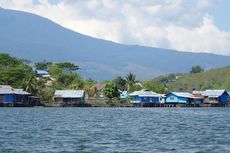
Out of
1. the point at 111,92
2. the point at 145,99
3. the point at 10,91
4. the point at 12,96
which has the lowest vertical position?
the point at 12,96

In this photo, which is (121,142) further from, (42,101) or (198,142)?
(42,101)

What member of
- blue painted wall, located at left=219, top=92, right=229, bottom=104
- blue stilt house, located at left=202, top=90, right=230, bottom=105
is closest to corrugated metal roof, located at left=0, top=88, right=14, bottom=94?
blue stilt house, located at left=202, top=90, right=230, bottom=105

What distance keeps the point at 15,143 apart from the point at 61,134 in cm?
667

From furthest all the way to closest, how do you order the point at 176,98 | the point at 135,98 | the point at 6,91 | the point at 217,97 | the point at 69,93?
the point at 217,97 → the point at 176,98 → the point at 135,98 → the point at 69,93 → the point at 6,91

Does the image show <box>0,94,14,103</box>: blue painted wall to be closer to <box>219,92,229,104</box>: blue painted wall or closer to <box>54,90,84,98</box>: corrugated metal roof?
<box>54,90,84,98</box>: corrugated metal roof

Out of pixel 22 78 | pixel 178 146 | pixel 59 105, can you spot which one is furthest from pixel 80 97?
pixel 178 146

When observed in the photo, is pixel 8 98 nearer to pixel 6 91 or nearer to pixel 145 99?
pixel 6 91

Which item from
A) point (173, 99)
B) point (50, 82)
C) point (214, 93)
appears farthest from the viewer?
Result: point (50, 82)

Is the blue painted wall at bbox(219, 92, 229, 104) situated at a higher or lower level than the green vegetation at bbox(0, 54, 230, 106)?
lower

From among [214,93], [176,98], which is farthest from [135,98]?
[214,93]

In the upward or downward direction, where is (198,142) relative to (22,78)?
downward

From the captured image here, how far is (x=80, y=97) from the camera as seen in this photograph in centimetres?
12556

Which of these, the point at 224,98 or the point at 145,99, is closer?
the point at 145,99

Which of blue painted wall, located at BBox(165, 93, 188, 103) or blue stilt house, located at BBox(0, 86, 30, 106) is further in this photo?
blue painted wall, located at BBox(165, 93, 188, 103)
